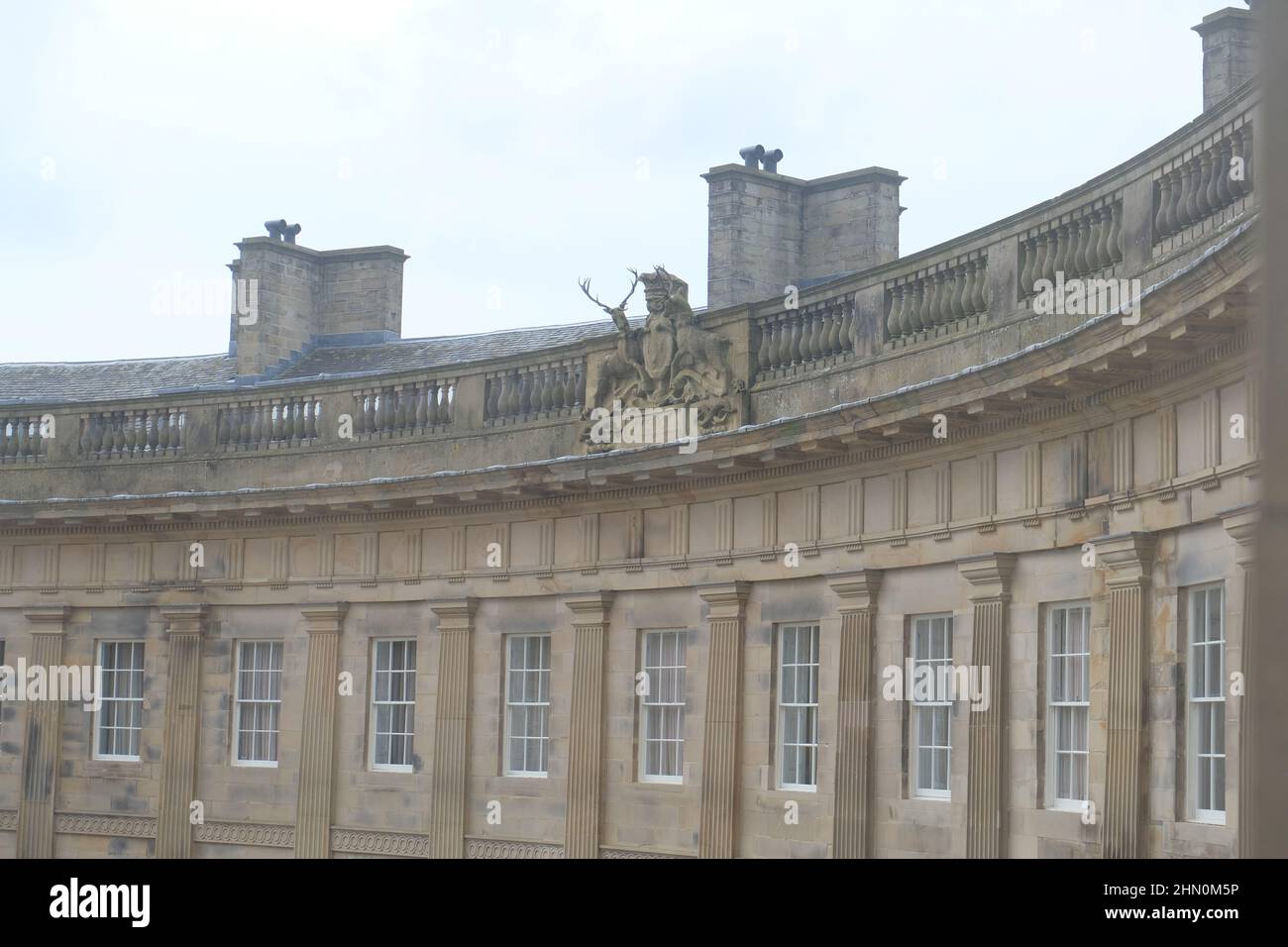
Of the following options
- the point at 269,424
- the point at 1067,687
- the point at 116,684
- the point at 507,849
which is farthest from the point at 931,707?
the point at 116,684

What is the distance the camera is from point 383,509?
83.4 feet

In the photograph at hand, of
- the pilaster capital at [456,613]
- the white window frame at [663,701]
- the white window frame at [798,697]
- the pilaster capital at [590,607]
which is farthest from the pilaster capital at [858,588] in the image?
the pilaster capital at [456,613]

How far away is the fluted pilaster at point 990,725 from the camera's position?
17.3 m

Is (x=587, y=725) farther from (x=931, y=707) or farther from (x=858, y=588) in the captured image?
(x=931, y=707)

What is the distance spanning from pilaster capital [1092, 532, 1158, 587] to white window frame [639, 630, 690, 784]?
7465mm

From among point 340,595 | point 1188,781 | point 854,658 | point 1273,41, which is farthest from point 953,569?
point 1273,41

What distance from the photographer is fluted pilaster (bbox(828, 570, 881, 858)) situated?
19203mm

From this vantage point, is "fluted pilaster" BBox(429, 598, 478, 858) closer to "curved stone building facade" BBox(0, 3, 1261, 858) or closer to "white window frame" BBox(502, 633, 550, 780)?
"curved stone building facade" BBox(0, 3, 1261, 858)

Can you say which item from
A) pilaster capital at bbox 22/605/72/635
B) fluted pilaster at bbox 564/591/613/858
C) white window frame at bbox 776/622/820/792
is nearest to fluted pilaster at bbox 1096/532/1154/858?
white window frame at bbox 776/622/820/792

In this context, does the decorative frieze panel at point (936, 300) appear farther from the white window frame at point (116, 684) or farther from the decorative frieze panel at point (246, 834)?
the white window frame at point (116, 684)

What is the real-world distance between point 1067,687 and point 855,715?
3.19m

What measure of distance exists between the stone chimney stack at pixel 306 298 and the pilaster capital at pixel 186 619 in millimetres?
7446

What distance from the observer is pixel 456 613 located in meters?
24.9
